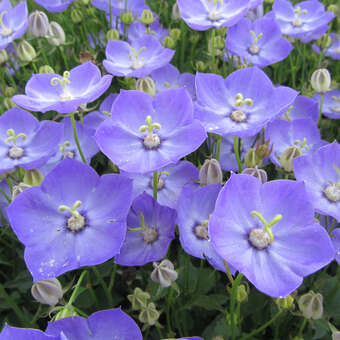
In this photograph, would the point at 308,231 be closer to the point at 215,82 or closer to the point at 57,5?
the point at 215,82

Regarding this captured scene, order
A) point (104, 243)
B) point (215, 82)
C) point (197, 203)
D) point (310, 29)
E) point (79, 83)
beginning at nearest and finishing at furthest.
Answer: point (104, 243), point (197, 203), point (215, 82), point (79, 83), point (310, 29)

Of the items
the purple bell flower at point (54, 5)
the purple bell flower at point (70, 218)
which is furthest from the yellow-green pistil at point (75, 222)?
the purple bell flower at point (54, 5)

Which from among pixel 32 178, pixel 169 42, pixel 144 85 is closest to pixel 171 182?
pixel 144 85

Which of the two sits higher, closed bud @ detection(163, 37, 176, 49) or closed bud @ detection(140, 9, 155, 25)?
closed bud @ detection(140, 9, 155, 25)

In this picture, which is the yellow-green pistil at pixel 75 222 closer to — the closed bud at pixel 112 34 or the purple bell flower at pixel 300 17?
the closed bud at pixel 112 34

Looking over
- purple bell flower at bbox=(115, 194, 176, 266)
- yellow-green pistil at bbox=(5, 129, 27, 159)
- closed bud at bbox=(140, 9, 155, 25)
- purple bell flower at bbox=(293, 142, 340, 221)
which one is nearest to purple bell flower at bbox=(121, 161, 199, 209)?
purple bell flower at bbox=(115, 194, 176, 266)

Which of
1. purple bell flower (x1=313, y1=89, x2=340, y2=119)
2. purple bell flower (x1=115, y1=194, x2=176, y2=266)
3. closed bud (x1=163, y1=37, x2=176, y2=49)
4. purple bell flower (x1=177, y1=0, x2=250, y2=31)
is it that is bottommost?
purple bell flower (x1=313, y1=89, x2=340, y2=119)

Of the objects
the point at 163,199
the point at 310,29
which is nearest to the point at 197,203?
the point at 163,199

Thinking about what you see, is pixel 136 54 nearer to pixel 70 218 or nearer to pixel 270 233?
pixel 70 218

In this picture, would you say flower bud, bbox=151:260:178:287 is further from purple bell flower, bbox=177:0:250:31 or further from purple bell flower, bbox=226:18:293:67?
purple bell flower, bbox=226:18:293:67
